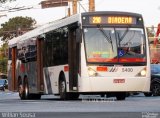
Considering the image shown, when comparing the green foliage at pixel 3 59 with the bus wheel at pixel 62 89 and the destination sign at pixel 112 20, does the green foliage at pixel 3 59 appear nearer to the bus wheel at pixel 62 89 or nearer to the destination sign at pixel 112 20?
the bus wheel at pixel 62 89

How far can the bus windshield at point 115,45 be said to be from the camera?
82.3ft

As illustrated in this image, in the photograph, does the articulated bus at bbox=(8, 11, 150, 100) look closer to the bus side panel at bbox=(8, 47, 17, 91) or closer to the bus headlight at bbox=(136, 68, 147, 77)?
the bus headlight at bbox=(136, 68, 147, 77)

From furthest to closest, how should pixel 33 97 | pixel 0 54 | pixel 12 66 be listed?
1. pixel 0 54
2. pixel 12 66
3. pixel 33 97

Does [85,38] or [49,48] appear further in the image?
[49,48]

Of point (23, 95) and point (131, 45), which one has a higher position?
point (131, 45)

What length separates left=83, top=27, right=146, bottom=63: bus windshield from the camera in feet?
82.3

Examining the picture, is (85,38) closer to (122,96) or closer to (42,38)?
(122,96)

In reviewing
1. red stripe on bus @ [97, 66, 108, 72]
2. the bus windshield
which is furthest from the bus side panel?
red stripe on bus @ [97, 66, 108, 72]

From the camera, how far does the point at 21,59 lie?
33438 mm

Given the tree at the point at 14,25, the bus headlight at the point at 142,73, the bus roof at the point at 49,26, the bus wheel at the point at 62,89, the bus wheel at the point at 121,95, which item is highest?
the tree at the point at 14,25

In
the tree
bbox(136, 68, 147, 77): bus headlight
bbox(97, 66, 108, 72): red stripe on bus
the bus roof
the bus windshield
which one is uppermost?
the tree

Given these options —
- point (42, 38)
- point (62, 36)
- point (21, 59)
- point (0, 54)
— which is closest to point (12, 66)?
point (21, 59)

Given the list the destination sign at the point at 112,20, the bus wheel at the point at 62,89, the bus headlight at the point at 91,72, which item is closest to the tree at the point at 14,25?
the bus wheel at the point at 62,89

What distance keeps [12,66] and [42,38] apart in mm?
6416
